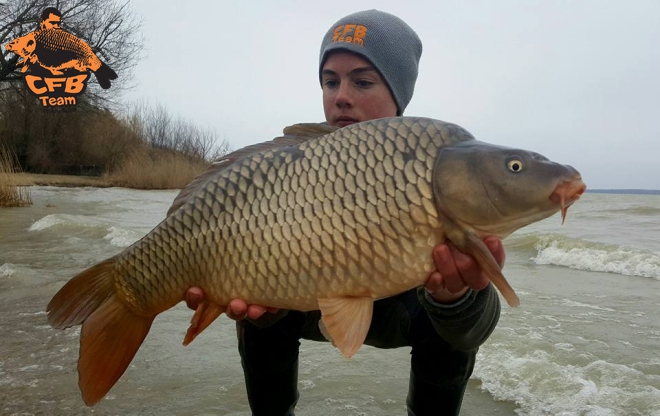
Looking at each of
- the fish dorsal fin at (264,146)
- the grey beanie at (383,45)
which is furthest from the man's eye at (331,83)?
the fish dorsal fin at (264,146)

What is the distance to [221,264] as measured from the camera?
1.40m

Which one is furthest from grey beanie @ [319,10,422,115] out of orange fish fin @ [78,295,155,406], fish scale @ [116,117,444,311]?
orange fish fin @ [78,295,155,406]

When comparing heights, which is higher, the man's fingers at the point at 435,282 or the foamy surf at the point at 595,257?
the man's fingers at the point at 435,282

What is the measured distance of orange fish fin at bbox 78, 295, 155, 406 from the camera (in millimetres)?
1456

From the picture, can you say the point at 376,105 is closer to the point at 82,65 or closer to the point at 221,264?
the point at 221,264

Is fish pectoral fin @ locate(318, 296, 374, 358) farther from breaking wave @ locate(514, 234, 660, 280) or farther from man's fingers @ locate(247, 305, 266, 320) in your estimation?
breaking wave @ locate(514, 234, 660, 280)

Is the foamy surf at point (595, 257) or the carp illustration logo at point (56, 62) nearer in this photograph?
the foamy surf at point (595, 257)

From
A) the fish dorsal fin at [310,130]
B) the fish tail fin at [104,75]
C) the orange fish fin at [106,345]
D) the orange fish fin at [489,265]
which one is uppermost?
the fish tail fin at [104,75]

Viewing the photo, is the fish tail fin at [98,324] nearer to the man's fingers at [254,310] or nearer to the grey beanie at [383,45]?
the man's fingers at [254,310]

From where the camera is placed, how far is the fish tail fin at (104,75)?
729 inches

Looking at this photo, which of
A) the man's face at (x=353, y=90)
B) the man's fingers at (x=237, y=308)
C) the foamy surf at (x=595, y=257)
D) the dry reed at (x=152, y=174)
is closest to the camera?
the man's fingers at (x=237, y=308)

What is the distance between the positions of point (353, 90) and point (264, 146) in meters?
0.72

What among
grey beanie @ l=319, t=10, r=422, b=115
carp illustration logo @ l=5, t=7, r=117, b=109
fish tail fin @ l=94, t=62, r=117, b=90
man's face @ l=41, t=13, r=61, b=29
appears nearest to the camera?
grey beanie @ l=319, t=10, r=422, b=115

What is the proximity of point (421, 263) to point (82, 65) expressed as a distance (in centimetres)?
1905
